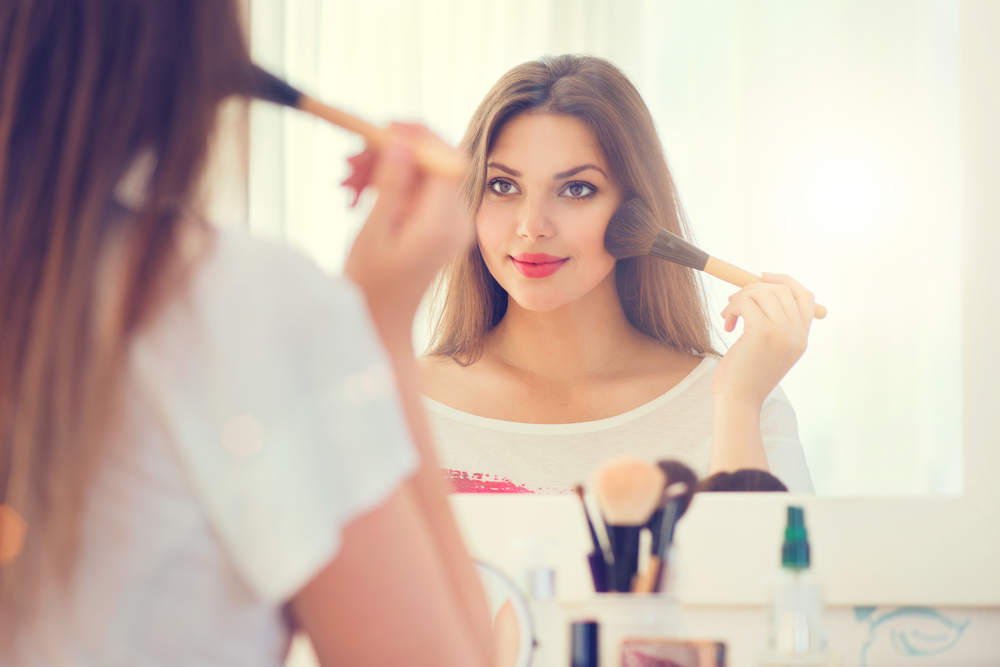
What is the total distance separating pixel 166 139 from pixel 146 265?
0.20 feet

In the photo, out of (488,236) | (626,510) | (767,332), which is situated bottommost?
(626,510)

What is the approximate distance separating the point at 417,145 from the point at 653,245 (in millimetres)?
345

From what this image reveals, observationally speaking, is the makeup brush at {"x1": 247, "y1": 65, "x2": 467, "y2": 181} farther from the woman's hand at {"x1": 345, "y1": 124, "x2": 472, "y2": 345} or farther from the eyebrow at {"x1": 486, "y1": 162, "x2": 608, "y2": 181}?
the eyebrow at {"x1": 486, "y1": 162, "x2": 608, "y2": 181}

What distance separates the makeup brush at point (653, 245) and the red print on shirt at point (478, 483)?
0.23m

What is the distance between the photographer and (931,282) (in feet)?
2.23

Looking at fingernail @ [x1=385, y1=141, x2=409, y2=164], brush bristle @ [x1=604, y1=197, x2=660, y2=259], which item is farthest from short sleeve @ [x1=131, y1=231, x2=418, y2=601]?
brush bristle @ [x1=604, y1=197, x2=660, y2=259]

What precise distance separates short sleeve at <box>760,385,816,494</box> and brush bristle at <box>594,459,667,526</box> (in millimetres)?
114

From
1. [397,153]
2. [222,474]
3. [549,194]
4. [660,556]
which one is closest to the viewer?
[222,474]

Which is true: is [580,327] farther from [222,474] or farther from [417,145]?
[222,474]

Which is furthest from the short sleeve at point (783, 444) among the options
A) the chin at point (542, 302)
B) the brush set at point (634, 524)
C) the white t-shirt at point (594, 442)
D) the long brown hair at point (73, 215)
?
the long brown hair at point (73, 215)

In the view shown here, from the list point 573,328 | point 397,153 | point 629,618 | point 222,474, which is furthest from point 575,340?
point 222,474

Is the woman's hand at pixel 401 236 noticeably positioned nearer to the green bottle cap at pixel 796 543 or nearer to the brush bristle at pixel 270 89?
the brush bristle at pixel 270 89

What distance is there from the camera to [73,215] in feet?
0.94

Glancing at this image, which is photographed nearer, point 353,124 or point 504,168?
point 353,124
